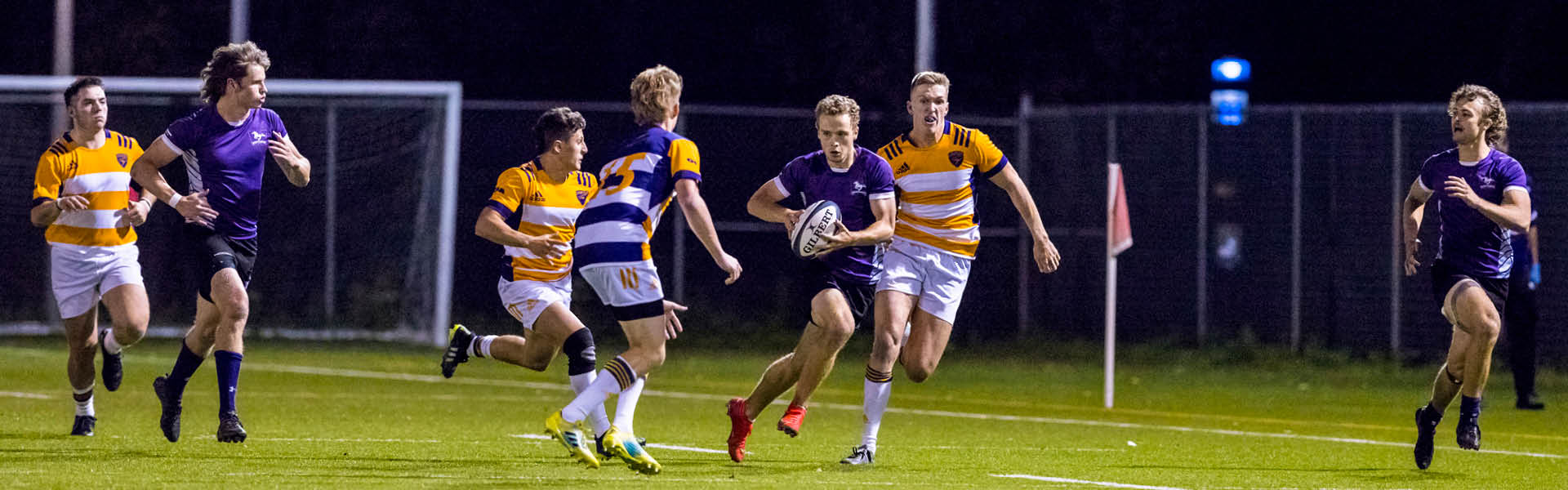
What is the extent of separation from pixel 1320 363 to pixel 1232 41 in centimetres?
748

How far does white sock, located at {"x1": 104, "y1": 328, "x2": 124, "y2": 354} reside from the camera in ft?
37.5

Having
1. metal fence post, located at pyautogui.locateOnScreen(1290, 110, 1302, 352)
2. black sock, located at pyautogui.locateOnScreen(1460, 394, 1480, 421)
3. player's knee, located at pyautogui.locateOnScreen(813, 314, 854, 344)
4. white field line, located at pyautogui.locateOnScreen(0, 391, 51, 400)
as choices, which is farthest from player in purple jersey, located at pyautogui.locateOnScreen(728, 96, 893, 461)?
metal fence post, located at pyautogui.locateOnScreen(1290, 110, 1302, 352)

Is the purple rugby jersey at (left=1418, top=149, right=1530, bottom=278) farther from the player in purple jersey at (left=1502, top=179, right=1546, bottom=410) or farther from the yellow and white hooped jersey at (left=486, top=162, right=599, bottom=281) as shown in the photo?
the player in purple jersey at (left=1502, top=179, right=1546, bottom=410)

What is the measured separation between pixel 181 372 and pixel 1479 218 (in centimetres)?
650

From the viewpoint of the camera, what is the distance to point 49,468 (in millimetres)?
9477

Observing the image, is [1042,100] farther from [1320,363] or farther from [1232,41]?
[1320,363]

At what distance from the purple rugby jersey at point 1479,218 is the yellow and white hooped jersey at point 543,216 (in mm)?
4322

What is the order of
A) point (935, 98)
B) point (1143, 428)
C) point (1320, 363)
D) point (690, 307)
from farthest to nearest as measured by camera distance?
point (690, 307) → point (1320, 363) → point (1143, 428) → point (935, 98)

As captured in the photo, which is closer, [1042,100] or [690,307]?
[690,307]

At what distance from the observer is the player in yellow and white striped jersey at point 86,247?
1123 centimetres

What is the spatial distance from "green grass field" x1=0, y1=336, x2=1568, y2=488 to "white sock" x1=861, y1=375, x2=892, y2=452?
18 cm

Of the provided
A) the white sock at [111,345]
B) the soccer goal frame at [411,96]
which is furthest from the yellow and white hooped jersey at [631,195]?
the soccer goal frame at [411,96]

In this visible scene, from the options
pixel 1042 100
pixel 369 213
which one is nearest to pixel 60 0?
pixel 369 213

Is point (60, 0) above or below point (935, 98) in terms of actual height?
above
